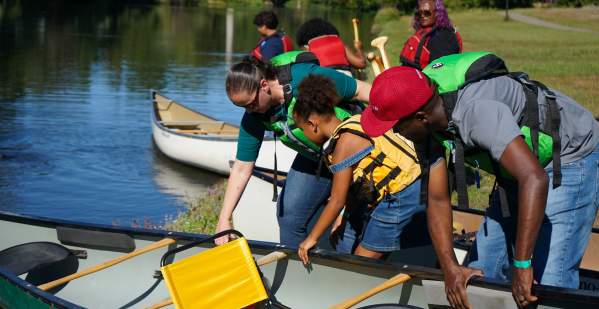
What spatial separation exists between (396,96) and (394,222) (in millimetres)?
1444

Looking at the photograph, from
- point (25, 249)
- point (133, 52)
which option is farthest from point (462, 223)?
point (133, 52)

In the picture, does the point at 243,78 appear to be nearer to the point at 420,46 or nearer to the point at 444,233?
the point at 444,233

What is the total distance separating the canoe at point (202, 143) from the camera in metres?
10.8

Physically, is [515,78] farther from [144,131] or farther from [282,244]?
[144,131]

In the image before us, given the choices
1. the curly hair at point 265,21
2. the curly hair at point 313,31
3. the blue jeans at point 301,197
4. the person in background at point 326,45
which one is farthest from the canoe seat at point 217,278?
the curly hair at point 265,21

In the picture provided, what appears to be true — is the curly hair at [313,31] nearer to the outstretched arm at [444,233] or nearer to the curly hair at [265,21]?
the curly hair at [265,21]

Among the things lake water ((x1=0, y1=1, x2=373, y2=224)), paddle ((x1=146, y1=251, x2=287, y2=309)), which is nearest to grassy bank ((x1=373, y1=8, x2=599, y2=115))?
lake water ((x1=0, y1=1, x2=373, y2=224))

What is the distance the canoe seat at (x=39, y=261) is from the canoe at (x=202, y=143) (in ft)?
13.9

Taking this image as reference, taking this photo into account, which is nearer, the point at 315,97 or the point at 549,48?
the point at 315,97

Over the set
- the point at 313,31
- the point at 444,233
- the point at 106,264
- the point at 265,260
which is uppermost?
the point at 313,31

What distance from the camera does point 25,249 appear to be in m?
6.30

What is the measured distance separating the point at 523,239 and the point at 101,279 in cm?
342

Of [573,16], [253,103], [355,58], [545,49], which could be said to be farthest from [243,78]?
[573,16]

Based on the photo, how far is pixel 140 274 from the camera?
244 inches
